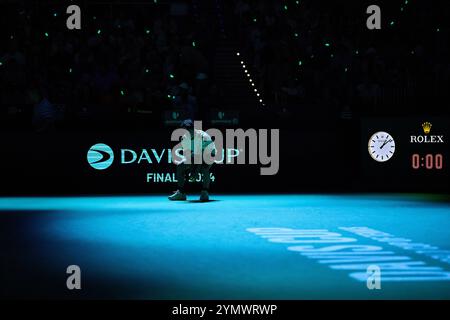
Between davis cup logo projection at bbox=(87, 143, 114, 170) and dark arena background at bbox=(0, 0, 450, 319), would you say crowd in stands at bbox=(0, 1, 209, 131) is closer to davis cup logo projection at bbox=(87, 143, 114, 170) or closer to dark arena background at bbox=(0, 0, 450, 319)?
dark arena background at bbox=(0, 0, 450, 319)

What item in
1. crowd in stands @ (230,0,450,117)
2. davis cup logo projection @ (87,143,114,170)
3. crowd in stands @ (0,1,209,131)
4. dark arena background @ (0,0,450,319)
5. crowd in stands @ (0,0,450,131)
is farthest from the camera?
crowd in stands @ (230,0,450,117)

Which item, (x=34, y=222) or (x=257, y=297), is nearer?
(x=257, y=297)

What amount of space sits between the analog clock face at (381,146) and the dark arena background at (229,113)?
4 cm

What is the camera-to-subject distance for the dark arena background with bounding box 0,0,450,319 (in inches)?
642

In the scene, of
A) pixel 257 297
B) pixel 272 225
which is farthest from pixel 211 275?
pixel 272 225

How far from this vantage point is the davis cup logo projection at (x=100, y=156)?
22969 millimetres

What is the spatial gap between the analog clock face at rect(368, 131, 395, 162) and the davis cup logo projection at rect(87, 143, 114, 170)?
7363mm

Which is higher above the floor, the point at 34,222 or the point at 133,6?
the point at 133,6

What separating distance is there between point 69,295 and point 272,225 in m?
6.83

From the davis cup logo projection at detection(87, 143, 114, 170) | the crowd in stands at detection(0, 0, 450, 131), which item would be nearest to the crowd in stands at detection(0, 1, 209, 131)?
the crowd in stands at detection(0, 0, 450, 131)

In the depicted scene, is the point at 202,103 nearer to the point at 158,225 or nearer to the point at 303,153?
the point at 303,153

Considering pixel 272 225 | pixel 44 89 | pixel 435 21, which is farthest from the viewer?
pixel 435 21
